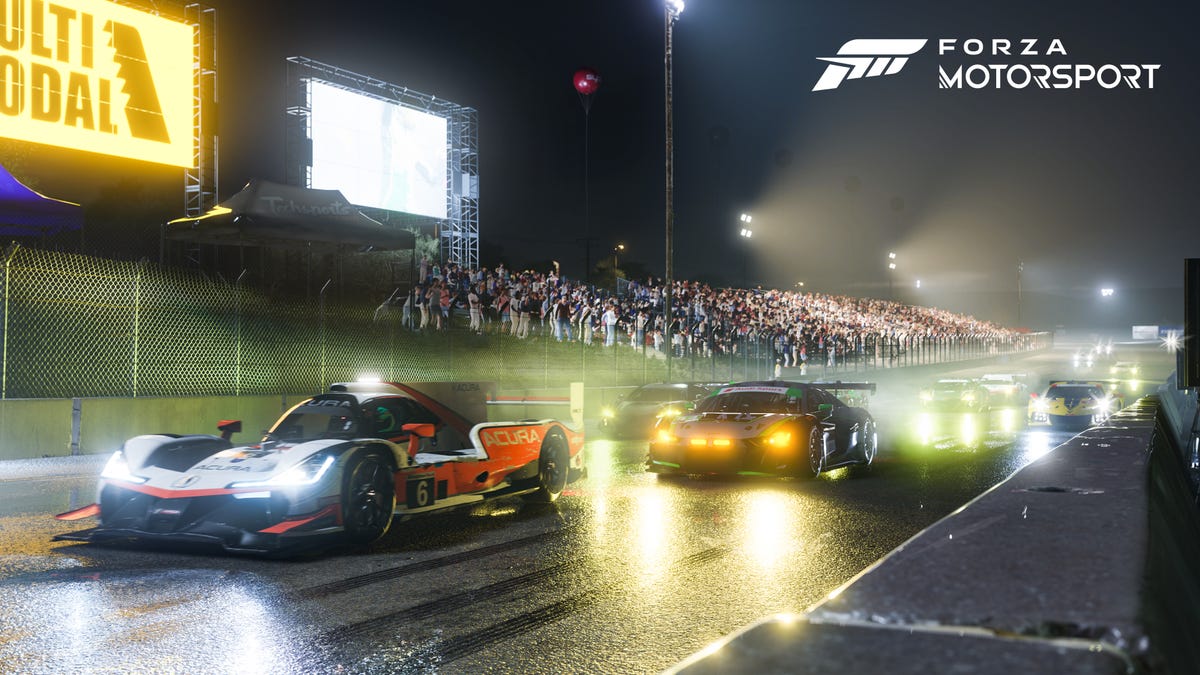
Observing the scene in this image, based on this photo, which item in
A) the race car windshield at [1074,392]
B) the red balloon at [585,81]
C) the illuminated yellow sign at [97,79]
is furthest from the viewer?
the red balloon at [585,81]

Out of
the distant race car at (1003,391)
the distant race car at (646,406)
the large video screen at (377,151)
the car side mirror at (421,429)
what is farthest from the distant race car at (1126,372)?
the car side mirror at (421,429)

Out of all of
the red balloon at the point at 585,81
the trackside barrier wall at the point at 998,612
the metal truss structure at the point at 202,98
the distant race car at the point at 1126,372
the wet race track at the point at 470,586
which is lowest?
the wet race track at the point at 470,586

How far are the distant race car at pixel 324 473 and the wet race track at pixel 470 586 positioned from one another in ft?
0.76

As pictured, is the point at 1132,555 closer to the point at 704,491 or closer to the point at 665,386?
the point at 704,491

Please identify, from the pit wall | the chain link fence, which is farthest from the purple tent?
the pit wall

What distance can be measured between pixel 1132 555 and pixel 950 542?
312mm

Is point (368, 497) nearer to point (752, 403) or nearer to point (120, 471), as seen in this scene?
point (120, 471)

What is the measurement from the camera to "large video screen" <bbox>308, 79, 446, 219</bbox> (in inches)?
1613

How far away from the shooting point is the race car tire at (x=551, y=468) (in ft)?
33.2

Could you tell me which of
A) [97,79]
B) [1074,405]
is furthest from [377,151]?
[1074,405]

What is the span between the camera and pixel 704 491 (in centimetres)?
1115

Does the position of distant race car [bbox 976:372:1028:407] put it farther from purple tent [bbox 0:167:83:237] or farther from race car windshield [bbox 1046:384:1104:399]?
purple tent [bbox 0:167:83:237]

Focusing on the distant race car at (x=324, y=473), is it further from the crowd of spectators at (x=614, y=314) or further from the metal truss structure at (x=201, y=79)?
the metal truss structure at (x=201, y=79)

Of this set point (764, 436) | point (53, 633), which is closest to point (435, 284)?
point (764, 436)
